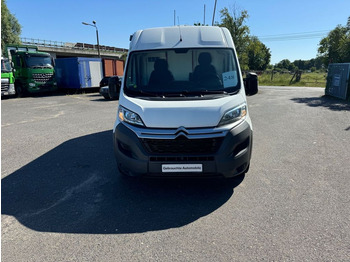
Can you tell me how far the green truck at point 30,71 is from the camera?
17.7 m

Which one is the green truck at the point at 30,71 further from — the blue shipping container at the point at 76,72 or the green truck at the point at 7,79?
the blue shipping container at the point at 76,72

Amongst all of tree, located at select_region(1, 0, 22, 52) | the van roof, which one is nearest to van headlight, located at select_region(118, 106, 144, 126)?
the van roof

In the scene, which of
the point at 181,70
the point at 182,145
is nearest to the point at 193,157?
the point at 182,145

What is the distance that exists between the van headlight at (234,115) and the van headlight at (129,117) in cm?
108

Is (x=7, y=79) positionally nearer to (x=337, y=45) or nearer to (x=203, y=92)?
(x=203, y=92)

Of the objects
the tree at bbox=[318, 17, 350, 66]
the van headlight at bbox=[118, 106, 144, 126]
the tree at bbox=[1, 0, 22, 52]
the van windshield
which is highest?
→ the tree at bbox=[1, 0, 22, 52]

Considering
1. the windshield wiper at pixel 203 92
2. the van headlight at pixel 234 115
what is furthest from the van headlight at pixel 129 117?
the van headlight at pixel 234 115

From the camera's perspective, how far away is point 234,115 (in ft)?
11.5

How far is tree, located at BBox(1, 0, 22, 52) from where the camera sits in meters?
45.4

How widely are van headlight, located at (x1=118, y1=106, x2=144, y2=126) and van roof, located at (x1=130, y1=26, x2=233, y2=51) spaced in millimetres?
1254

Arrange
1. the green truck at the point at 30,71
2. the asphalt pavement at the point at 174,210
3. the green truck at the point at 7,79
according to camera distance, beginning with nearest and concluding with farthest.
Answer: the asphalt pavement at the point at 174,210 < the green truck at the point at 7,79 < the green truck at the point at 30,71

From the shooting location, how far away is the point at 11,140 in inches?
264

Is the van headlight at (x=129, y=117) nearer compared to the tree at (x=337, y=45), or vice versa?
the van headlight at (x=129, y=117)

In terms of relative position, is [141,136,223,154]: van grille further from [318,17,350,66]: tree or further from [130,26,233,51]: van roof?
[318,17,350,66]: tree
